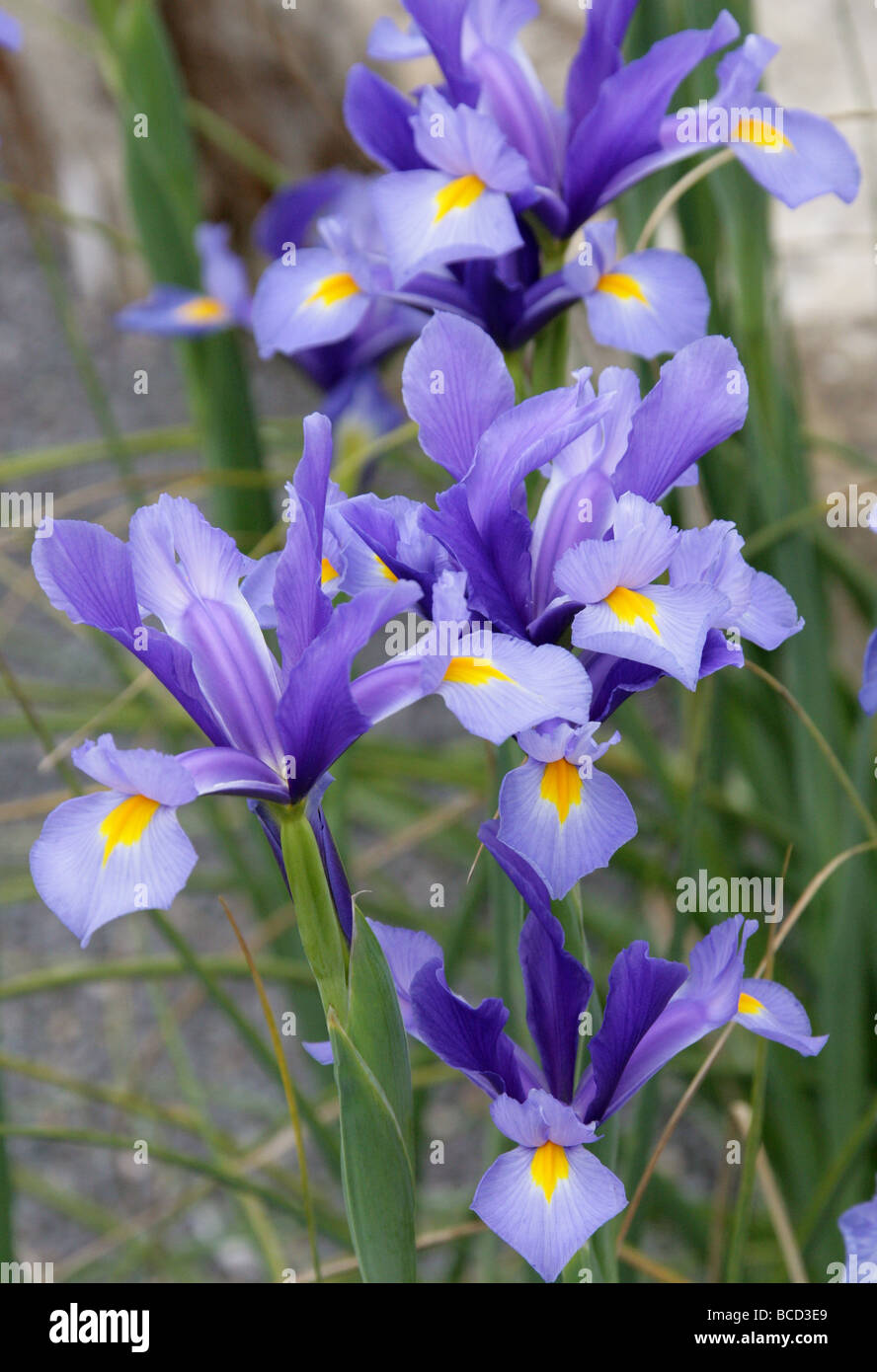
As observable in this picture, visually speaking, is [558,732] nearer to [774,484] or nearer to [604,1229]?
[604,1229]

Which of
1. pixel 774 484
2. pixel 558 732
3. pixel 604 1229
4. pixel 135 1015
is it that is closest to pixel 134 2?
pixel 774 484

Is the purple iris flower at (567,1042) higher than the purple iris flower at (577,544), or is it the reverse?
the purple iris flower at (577,544)

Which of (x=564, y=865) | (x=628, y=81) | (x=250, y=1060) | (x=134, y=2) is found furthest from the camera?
(x=250, y=1060)

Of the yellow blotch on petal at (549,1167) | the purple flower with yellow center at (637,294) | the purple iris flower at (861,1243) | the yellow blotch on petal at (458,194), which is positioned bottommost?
the purple iris flower at (861,1243)

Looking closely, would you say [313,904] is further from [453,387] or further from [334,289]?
[334,289]

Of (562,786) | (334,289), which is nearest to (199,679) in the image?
(562,786)

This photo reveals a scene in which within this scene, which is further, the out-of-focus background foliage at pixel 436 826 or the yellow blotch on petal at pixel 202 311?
the yellow blotch on petal at pixel 202 311

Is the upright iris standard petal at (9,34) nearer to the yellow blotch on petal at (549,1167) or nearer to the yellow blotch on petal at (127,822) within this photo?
the yellow blotch on petal at (127,822)

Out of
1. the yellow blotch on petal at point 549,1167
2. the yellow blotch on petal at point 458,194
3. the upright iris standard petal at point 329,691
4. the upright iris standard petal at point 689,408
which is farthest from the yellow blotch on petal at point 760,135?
the yellow blotch on petal at point 549,1167
